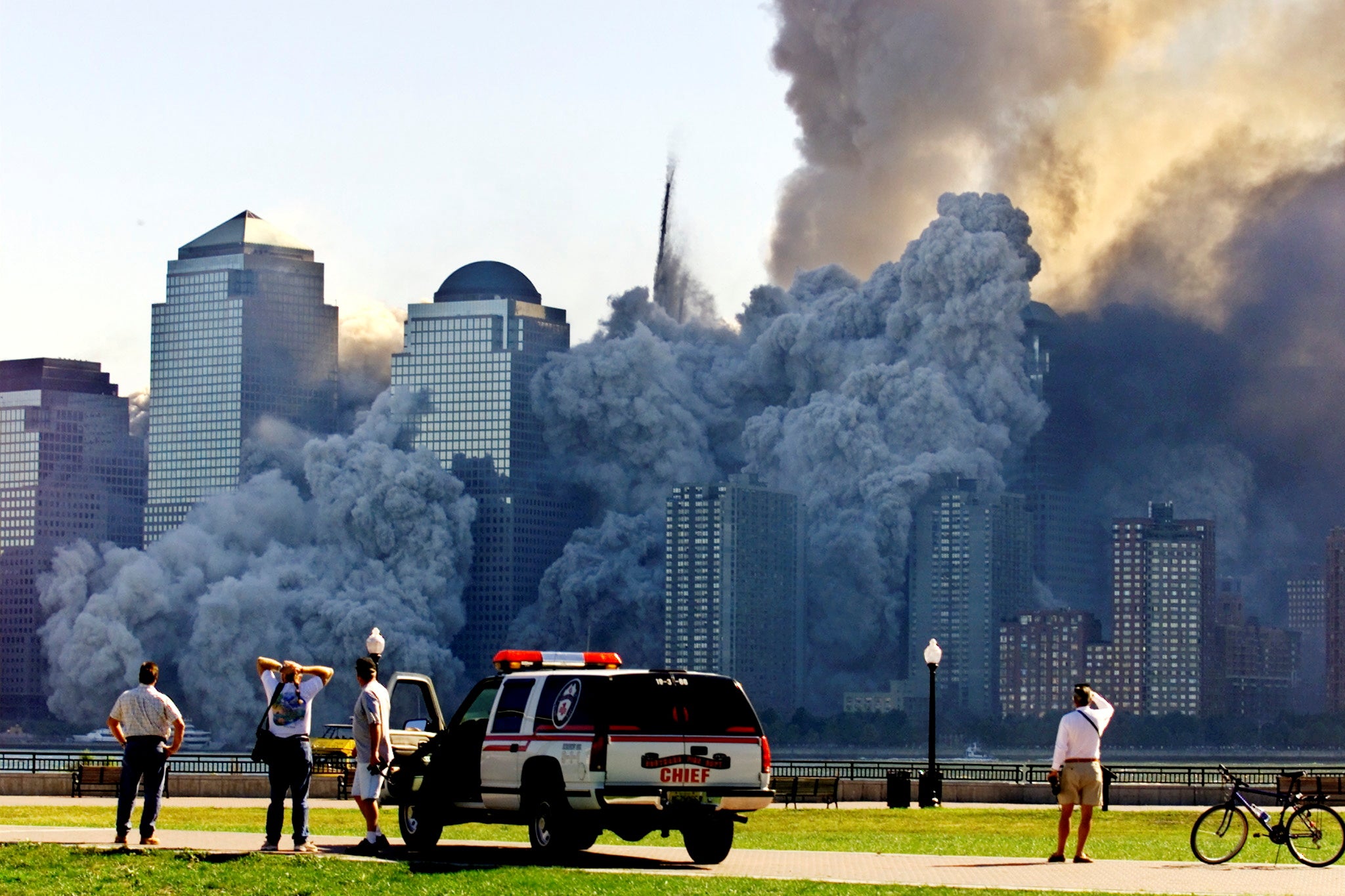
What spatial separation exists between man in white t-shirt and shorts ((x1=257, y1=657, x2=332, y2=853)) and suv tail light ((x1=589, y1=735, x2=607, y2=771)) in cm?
359

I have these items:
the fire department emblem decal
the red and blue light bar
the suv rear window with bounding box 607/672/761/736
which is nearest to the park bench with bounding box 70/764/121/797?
the red and blue light bar

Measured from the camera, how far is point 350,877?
27.0 m

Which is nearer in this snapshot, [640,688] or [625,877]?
[625,877]

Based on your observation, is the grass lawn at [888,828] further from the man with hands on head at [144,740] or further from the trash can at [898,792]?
the man with hands on head at [144,740]

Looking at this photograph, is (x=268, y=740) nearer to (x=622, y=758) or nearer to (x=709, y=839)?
(x=622, y=758)

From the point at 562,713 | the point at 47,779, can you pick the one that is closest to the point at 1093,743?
the point at 562,713

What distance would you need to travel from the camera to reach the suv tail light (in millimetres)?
28859

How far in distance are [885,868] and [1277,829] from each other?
17.8 feet

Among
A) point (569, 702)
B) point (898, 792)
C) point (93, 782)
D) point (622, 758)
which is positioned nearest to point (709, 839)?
point (622, 758)

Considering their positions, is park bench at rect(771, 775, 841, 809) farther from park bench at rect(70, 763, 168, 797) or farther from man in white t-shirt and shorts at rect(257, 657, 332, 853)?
man in white t-shirt and shorts at rect(257, 657, 332, 853)

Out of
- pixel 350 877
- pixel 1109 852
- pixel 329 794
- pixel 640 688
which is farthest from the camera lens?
pixel 329 794

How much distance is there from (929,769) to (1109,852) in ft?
74.6

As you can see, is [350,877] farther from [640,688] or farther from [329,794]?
[329,794]

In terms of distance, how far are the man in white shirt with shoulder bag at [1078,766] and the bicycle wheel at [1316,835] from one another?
2676 millimetres
